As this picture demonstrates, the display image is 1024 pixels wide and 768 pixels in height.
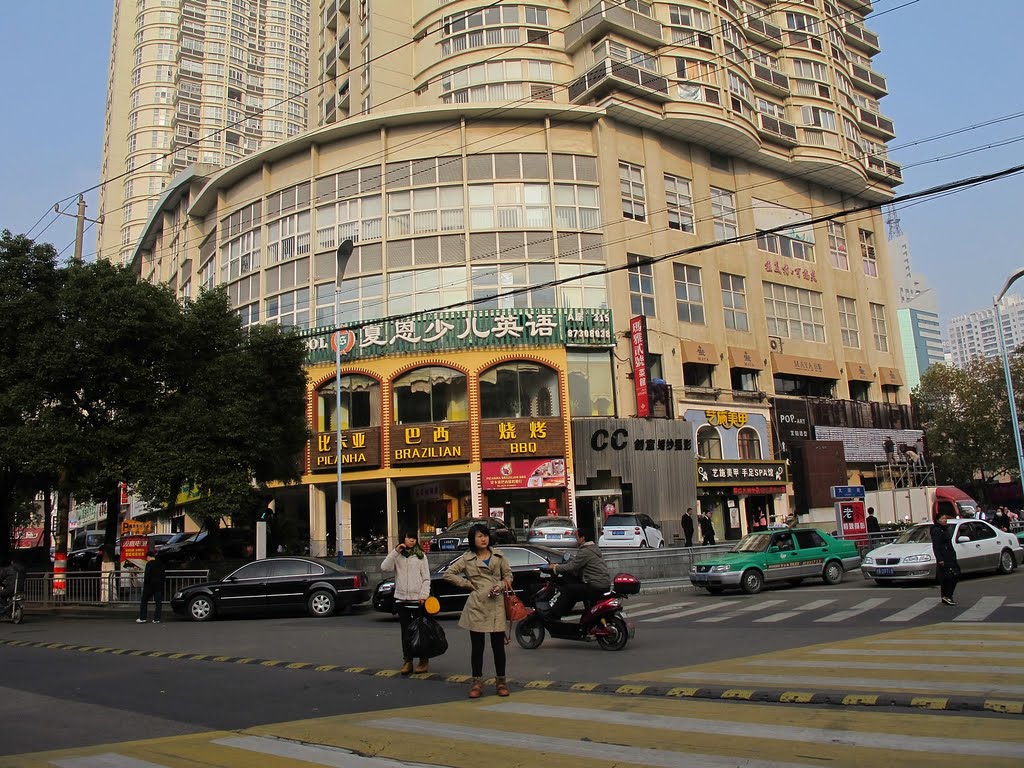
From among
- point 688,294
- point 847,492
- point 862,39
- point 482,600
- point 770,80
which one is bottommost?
point 482,600

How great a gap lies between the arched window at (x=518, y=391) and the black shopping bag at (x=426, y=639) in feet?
86.6

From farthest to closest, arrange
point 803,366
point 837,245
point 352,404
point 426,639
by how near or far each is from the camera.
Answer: point 837,245 < point 803,366 < point 352,404 < point 426,639

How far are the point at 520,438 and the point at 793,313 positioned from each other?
21867mm

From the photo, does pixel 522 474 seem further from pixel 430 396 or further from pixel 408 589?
pixel 408 589

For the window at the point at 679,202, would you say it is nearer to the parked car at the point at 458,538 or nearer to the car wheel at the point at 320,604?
the parked car at the point at 458,538

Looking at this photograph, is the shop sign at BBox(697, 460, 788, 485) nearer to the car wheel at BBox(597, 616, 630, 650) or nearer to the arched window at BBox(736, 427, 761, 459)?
the arched window at BBox(736, 427, 761, 459)

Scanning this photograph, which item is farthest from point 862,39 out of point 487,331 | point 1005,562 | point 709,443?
point 1005,562

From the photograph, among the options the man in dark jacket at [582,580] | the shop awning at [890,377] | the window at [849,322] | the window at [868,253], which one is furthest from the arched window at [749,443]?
the man in dark jacket at [582,580]

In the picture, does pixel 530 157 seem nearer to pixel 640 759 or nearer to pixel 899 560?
pixel 899 560

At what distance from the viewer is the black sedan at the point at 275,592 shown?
18844mm

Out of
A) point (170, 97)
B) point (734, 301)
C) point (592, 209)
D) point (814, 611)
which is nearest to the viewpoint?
point (814, 611)

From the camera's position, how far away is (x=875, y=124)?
59.0m

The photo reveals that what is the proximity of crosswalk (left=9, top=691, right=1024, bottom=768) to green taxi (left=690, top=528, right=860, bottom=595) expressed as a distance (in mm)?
12463

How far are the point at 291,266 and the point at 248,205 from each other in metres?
5.67
